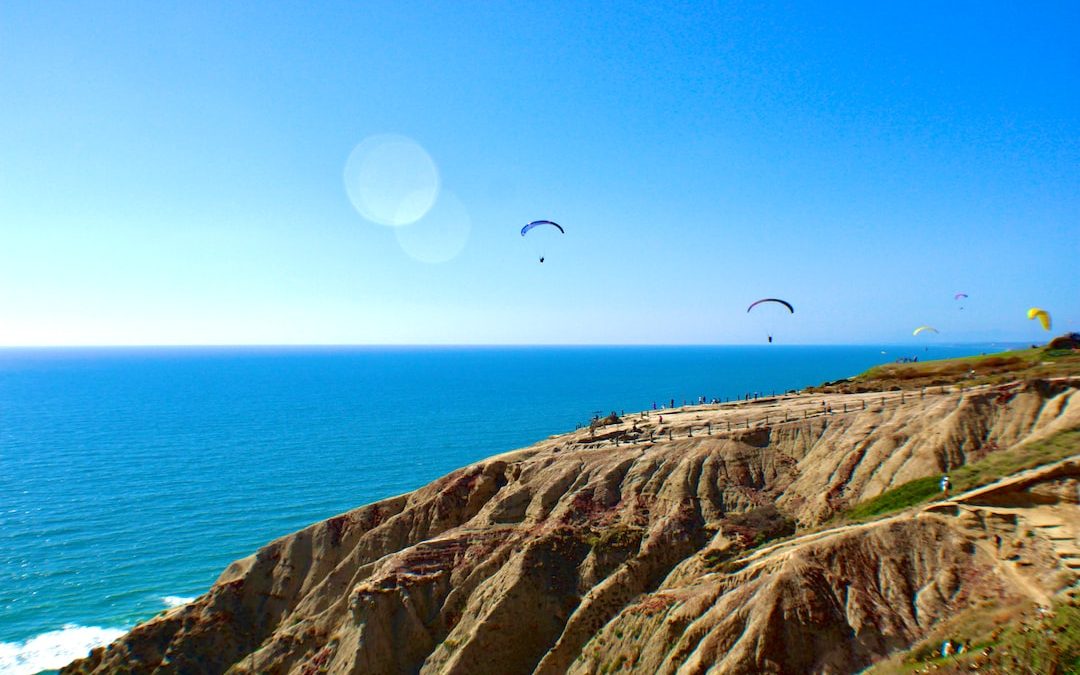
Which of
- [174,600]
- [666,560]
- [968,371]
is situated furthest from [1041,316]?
[174,600]

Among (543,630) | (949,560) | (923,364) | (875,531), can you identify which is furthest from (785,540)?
(923,364)

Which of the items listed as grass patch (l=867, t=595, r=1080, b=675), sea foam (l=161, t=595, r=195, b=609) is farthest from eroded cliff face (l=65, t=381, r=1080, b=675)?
sea foam (l=161, t=595, r=195, b=609)

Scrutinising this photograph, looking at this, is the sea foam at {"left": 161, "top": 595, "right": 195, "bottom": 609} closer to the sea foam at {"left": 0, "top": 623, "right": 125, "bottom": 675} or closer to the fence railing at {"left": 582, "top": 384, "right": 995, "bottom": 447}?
the sea foam at {"left": 0, "top": 623, "right": 125, "bottom": 675}

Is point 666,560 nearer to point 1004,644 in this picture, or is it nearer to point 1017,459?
point 1004,644

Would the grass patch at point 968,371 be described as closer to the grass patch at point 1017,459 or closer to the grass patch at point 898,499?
the grass patch at point 1017,459

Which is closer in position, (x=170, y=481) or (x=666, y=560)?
(x=666, y=560)

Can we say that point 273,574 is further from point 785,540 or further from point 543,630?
point 785,540

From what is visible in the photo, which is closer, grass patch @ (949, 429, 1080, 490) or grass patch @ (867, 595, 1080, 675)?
grass patch @ (867, 595, 1080, 675)
